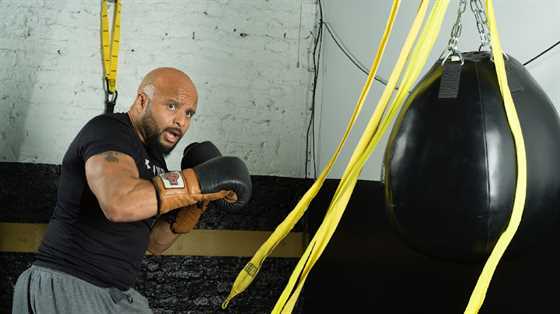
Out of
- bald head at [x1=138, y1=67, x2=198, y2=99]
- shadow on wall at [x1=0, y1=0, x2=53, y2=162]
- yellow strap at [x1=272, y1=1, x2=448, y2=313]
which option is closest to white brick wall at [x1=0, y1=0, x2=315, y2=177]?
shadow on wall at [x1=0, y1=0, x2=53, y2=162]

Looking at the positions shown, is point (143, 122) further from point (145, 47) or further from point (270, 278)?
point (270, 278)

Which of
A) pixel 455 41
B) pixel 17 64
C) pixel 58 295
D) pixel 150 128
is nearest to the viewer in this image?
pixel 455 41

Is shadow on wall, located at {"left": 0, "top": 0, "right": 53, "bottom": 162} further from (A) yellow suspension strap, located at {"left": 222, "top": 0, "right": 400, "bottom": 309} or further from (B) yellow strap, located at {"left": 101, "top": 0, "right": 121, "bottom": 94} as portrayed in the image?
(A) yellow suspension strap, located at {"left": 222, "top": 0, "right": 400, "bottom": 309}

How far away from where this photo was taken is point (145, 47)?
370cm

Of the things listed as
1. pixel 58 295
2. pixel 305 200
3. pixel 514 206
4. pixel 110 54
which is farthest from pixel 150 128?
pixel 514 206

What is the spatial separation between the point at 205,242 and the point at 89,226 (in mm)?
1478

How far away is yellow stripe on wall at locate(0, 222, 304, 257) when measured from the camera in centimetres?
347

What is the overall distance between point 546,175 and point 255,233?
2429mm

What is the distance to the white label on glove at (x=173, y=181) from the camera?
219 cm

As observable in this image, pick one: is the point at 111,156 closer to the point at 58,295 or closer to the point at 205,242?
the point at 58,295

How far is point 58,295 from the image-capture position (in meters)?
2.20

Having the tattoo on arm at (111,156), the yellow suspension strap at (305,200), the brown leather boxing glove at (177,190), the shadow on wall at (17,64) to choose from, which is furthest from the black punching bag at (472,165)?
the shadow on wall at (17,64)

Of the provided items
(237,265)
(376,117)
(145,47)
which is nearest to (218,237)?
(237,265)

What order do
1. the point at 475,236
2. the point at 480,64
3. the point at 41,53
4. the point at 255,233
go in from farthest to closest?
the point at 255,233
the point at 41,53
the point at 480,64
the point at 475,236
